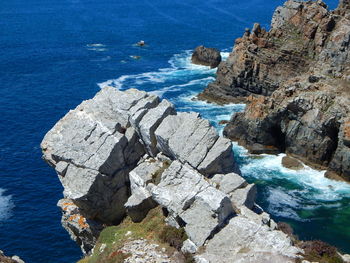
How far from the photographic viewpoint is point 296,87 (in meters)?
74.2

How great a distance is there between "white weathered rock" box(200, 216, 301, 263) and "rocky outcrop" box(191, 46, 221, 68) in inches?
3747

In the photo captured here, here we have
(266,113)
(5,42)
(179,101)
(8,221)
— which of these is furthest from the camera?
(5,42)

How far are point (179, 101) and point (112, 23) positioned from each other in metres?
84.7

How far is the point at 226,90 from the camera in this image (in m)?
97.8

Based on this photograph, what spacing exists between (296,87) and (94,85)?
49.5 metres

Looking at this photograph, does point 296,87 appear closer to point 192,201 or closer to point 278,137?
point 278,137

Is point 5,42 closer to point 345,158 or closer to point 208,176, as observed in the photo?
point 345,158

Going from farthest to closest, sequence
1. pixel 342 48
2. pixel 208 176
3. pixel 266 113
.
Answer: pixel 342 48
pixel 266 113
pixel 208 176

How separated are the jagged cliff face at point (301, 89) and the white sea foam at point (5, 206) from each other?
119ft

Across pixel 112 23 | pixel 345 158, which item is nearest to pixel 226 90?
pixel 345 158

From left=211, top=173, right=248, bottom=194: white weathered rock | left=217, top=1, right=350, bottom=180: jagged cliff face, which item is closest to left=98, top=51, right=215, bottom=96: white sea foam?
left=217, top=1, right=350, bottom=180: jagged cliff face

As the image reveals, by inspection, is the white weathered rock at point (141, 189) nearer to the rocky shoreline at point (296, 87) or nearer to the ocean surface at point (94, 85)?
the ocean surface at point (94, 85)

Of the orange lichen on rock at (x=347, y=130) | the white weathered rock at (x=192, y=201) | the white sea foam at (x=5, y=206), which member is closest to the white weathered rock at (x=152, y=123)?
the white weathered rock at (x=192, y=201)

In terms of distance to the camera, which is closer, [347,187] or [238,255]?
[238,255]
